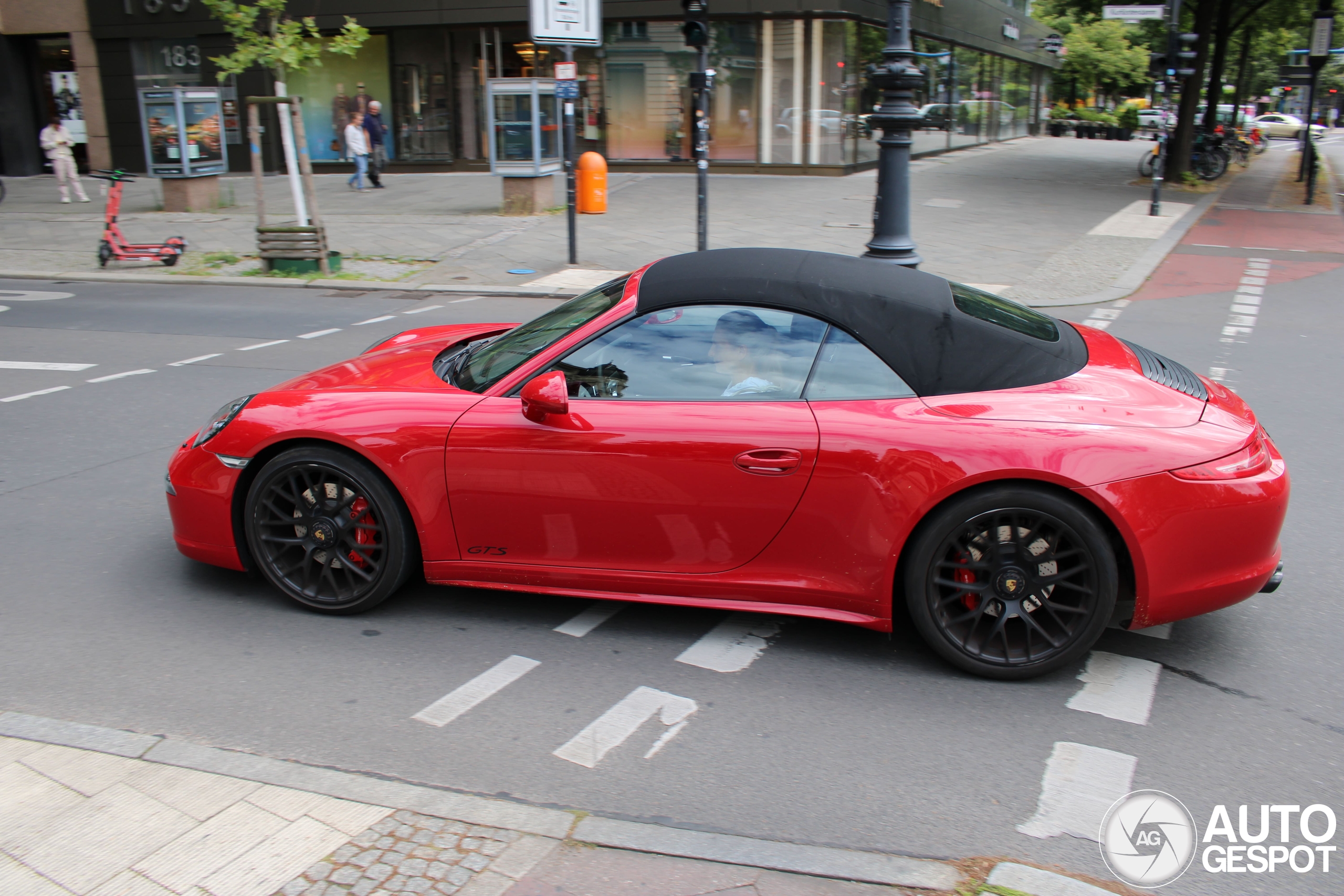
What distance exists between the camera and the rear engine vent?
402 centimetres

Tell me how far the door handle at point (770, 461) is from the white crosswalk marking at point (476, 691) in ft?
3.48

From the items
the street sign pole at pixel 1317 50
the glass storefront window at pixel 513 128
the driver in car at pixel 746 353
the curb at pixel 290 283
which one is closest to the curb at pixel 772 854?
the driver in car at pixel 746 353

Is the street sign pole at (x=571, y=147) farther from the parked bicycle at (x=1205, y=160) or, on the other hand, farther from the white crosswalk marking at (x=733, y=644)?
the parked bicycle at (x=1205, y=160)

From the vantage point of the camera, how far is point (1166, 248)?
15734mm

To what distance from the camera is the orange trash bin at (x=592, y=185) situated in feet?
61.2

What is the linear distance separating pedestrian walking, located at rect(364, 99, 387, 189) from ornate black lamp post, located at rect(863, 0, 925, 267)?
1631 cm

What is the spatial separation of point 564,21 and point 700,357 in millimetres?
11263

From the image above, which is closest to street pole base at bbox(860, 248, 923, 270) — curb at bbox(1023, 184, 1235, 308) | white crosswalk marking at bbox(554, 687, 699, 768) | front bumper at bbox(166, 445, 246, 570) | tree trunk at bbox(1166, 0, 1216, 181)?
curb at bbox(1023, 184, 1235, 308)

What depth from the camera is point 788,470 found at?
12.3 feet

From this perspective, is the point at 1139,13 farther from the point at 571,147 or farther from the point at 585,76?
the point at 585,76

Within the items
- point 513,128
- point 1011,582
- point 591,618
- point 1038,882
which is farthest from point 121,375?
point 513,128

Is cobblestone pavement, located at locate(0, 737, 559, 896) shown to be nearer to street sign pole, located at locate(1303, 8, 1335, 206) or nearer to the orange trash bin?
the orange trash bin

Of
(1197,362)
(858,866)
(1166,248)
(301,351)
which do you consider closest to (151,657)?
(858,866)

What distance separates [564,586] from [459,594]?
70 centimetres
